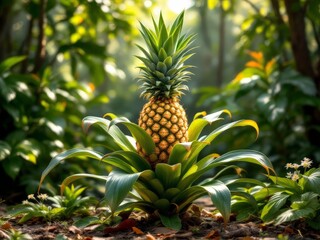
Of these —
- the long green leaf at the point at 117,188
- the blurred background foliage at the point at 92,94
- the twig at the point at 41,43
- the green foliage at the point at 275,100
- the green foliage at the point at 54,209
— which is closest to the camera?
the long green leaf at the point at 117,188

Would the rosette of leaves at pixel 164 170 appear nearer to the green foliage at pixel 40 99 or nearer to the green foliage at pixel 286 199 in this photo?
the green foliage at pixel 286 199

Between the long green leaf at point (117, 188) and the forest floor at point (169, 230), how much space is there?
30 centimetres

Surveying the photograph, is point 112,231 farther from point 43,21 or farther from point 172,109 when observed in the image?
point 43,21

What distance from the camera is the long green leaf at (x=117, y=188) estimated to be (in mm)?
3119

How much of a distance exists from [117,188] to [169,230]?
0.53 m

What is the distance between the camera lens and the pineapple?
369 centimetres

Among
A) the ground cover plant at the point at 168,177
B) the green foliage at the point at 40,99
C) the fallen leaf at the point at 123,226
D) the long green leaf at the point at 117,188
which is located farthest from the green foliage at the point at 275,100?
the long green leaf at the point at 117,188

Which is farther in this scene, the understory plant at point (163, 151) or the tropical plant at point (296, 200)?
the understory plant at point (163, 151)

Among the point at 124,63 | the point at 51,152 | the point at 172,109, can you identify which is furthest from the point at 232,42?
the point at 172,109

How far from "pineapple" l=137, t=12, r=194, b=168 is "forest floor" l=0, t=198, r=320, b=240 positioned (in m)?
0.51

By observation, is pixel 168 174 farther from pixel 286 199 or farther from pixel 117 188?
pixel 286 199

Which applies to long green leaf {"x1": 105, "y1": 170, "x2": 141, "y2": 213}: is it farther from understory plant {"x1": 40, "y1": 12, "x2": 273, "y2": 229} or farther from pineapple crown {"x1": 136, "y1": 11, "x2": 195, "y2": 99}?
pineapple crown {"x1": 136, "y1": 11, "x2": 195, "y2": 99}

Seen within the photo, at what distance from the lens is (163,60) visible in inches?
149

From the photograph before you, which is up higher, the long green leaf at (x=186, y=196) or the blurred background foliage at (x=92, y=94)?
the blurred background foliage at (x=92, y=94)
